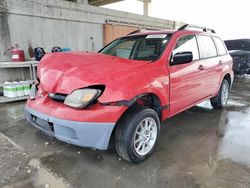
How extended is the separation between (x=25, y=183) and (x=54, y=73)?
1.15 meters

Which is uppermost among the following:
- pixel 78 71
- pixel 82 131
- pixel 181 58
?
pixel 181 58

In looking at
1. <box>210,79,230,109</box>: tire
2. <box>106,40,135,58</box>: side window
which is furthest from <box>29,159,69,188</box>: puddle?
<box>210,79,230,109</box>: tire

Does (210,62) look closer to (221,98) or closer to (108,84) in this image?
(221,98)

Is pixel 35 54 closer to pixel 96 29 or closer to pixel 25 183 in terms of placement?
pixel 96 29

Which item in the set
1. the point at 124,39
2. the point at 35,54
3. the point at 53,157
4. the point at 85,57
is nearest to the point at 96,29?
the point at 35,54

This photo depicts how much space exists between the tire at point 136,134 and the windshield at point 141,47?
771mm

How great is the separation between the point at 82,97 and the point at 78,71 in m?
0.36

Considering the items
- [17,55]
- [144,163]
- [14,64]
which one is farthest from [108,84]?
[17,55]

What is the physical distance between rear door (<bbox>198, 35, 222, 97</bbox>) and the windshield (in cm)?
85

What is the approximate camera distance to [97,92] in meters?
1.95

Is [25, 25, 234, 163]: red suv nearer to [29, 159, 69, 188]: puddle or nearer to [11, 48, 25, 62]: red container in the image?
[29, 159, 69, 188]: puddle

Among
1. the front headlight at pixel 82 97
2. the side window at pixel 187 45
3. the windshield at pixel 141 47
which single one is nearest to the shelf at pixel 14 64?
the windshield at pixel 141 47

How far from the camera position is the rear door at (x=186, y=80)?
8.80 feet

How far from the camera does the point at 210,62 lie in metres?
3.47
